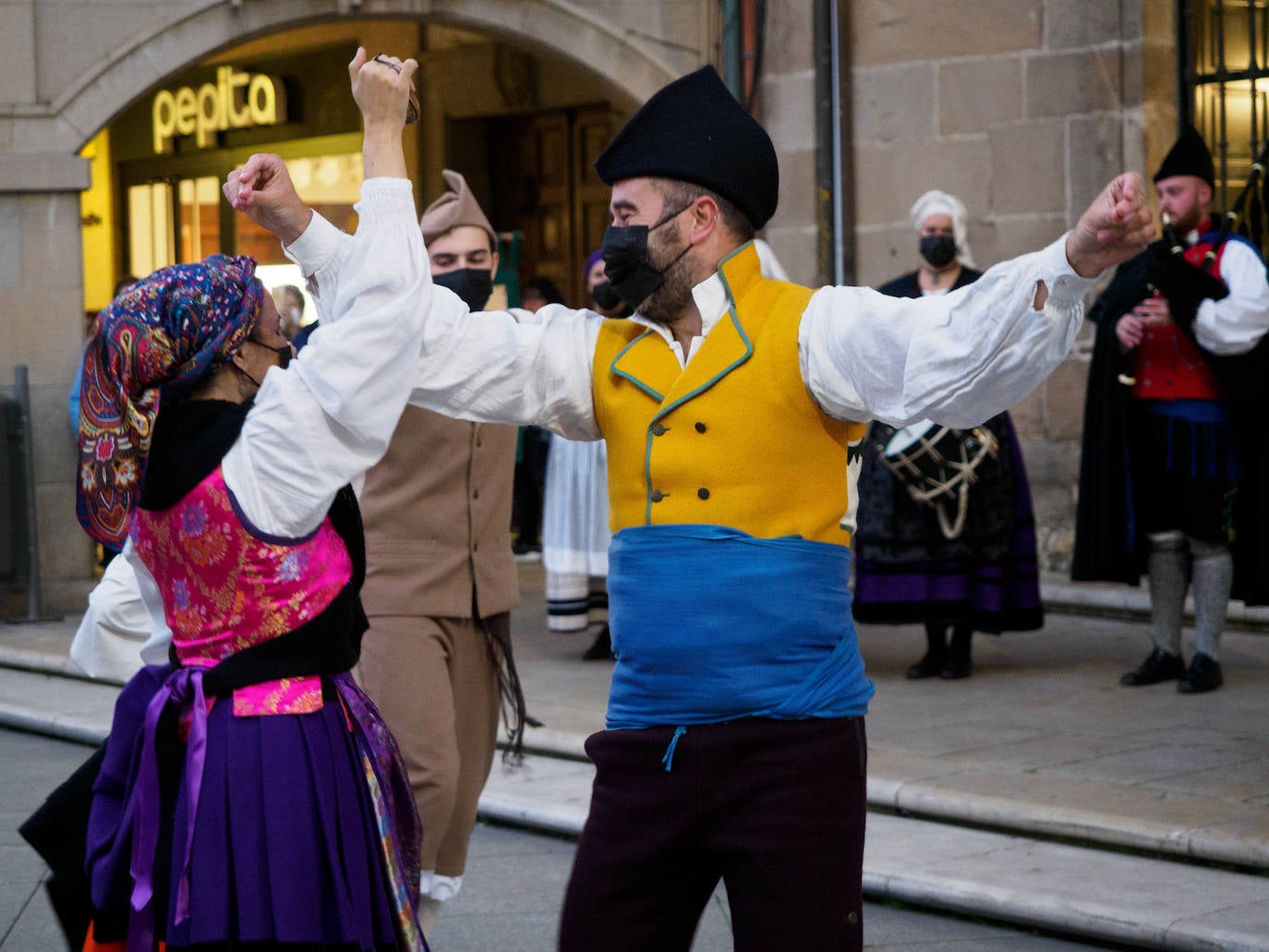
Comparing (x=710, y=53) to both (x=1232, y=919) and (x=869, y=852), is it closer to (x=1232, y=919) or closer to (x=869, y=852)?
(x=869, y=852)

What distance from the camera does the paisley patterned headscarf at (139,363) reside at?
307 cm

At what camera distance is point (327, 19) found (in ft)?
37.7

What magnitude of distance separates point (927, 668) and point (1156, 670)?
965 millimetres

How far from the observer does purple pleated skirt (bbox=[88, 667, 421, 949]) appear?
10.1ft

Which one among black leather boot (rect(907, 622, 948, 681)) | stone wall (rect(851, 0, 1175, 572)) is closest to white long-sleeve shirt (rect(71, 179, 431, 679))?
black leather boot (rect(907, 622, 948, 681))

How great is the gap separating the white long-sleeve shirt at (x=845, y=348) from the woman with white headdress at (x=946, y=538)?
16.2 ft

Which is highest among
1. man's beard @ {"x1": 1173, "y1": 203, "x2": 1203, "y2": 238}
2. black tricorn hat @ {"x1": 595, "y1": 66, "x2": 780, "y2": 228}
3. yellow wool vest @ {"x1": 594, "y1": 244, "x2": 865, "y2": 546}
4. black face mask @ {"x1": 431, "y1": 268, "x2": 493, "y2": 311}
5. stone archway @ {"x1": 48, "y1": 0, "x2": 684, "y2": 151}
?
stone archway @ {"x1": 48, "y1": 0, "x2": 684, "y2": 151}

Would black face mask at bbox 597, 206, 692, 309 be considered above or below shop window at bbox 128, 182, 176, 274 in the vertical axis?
below

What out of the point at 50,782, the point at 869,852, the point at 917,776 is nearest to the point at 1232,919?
the point at 869,852

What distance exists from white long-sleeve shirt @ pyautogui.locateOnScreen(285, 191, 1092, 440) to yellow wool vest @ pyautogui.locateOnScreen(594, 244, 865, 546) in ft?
0.13

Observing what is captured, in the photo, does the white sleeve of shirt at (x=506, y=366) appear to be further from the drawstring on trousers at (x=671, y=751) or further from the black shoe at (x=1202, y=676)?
the black shoe at (x=1202, y=676)

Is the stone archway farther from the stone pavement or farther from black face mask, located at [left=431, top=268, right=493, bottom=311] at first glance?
black face mask, located at [left=431, top=268, right=493, bottom=311]

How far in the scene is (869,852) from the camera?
5.58 metres

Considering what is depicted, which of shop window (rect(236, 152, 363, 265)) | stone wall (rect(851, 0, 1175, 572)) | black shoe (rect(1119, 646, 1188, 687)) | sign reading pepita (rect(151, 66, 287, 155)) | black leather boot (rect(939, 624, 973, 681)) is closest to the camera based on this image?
black shoe (rect(1119, 646, 1188, 687))
